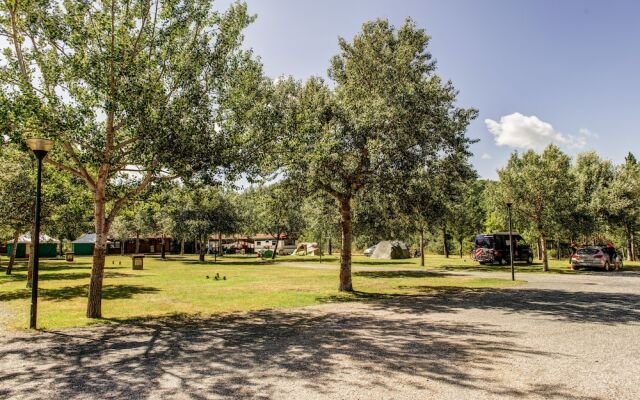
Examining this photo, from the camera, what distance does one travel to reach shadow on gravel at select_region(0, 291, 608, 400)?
620 centimetres

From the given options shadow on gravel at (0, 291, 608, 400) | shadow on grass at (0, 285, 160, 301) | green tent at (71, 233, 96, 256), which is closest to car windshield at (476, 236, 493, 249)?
shadow on gravel at (0, 291, 608, 400)

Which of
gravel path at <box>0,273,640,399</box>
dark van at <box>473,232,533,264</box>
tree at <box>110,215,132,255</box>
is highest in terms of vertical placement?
tree at <box>110,215,132,255</box>

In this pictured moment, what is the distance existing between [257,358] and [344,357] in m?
1.72

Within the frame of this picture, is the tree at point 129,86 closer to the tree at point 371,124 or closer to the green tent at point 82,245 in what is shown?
the tree at point 371,124

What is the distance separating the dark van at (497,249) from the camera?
37.4 metres

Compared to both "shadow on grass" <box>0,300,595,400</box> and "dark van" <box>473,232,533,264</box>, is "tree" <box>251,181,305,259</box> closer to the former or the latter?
"shadow on grass" <box>0,300,595,400</box>

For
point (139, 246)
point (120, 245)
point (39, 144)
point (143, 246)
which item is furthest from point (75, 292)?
point (143, 246)

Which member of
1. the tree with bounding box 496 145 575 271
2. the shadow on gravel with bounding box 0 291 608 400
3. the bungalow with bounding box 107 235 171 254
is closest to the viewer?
the shadow on gravel with bounding box 0 291 608 400

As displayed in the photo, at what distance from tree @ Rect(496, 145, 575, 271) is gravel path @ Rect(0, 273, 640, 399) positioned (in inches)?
682

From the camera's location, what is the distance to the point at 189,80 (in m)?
12.0

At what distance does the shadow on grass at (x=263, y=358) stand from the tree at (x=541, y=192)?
71.8 feet

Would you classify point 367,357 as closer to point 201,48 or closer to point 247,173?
point 247,173

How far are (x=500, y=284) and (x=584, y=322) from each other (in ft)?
33.5

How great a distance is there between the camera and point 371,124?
1590 centimetres
